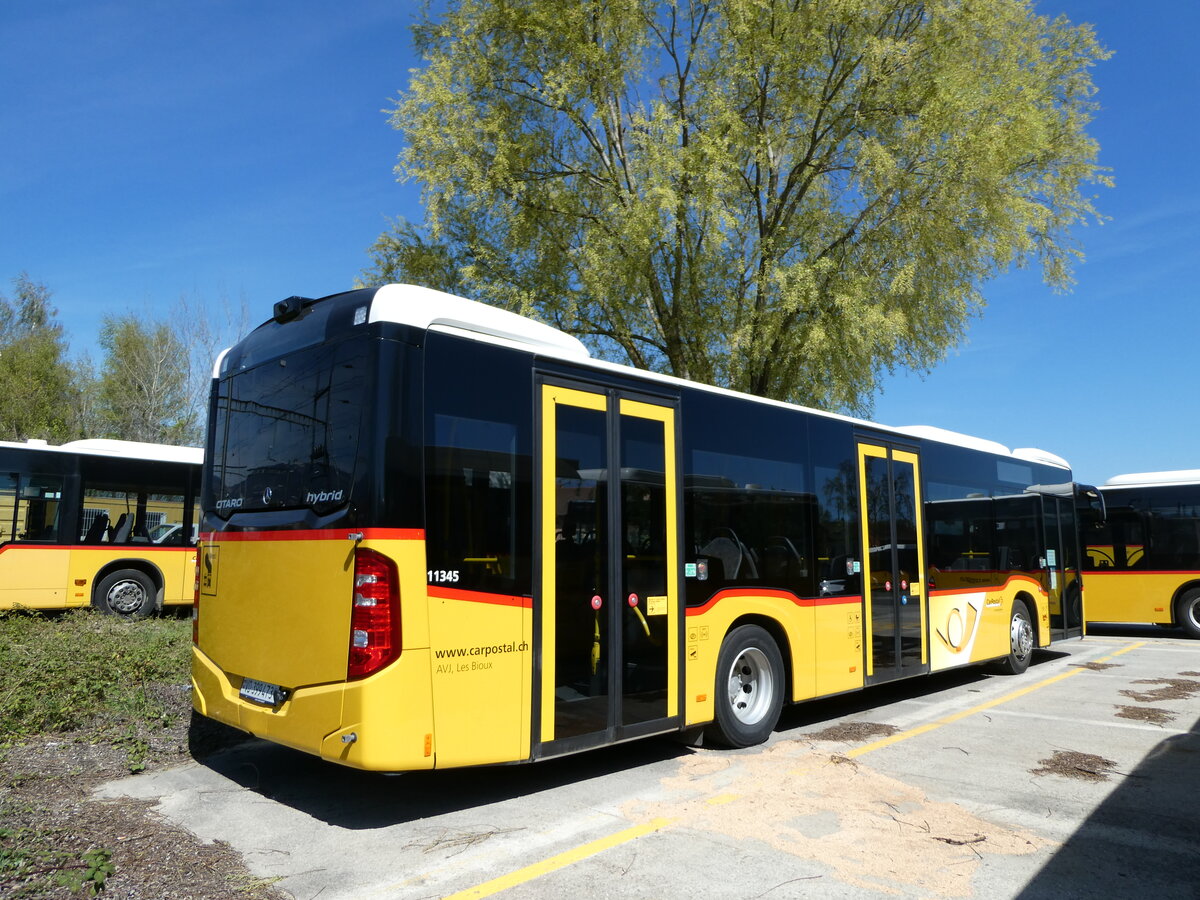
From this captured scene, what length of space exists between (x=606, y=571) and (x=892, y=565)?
4.57m

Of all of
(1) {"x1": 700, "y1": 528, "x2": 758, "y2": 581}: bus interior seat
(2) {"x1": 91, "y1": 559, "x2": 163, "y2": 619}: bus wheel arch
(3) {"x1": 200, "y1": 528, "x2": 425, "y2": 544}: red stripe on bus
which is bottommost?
(2) {"x1": 91, "y1": 559, "x2": 163, "y2": 619}: bus wheel arch

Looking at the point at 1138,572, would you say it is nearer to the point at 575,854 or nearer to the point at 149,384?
the point at 575,854

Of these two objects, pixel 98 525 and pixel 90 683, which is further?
pixel 98 525

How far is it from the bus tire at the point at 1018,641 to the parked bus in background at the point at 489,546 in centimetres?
464

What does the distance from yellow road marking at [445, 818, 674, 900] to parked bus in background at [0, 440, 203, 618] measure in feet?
40.1

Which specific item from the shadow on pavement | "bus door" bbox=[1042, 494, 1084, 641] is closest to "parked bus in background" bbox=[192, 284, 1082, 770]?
the shadow on pavement

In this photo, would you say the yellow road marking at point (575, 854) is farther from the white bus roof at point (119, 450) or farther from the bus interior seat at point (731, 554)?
the white bus roof at point (119, 450)

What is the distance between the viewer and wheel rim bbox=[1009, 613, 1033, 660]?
1238 centimetres

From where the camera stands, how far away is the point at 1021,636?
12.5 meters

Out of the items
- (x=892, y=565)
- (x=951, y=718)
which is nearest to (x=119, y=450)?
(x=892, y=565)

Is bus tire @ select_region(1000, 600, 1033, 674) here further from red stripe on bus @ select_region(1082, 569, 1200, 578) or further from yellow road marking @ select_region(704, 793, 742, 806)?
yellow road marking @ select_region(704, 793, 742, 806)

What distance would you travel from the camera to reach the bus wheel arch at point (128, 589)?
51.0ft

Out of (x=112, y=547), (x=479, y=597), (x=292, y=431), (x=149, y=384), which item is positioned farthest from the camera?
(x=149, y=384)

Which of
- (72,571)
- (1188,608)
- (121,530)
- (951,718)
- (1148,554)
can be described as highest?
(121,530)
